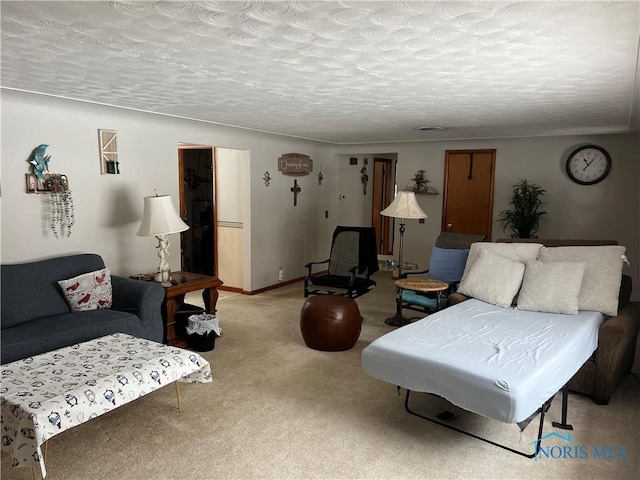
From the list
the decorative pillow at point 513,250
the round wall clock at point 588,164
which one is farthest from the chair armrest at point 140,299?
the round wall clock at point 588,164

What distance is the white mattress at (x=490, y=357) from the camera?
2271 millimetres

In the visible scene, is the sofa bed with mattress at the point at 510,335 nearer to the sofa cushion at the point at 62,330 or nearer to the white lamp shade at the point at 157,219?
the sofa cushion at the point at 62,330

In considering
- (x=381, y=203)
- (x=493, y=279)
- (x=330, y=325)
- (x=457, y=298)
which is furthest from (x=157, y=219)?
(x=381, y=203)

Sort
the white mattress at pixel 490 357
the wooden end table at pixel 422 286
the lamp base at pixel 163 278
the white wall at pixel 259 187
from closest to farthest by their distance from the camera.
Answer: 1. the white mattress at pixel 490 357
2. the white wall at pixel 259 187
3. the lamp base at pixel 163 278
4. the wooden end table at pixel 422 286

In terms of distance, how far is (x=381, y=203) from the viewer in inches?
352

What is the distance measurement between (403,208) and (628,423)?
2.81m

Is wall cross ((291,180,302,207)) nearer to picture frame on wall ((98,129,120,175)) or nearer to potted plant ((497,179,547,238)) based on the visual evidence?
picture frame on wall ((98,129,120,175))

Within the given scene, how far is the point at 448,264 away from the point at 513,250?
3.55 ft

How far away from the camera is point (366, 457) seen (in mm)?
2498

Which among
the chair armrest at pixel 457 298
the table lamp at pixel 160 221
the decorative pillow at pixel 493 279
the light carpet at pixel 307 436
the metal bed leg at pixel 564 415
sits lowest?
the light carpet at pixel 307 436

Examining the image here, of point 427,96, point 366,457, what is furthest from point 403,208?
point 366,457

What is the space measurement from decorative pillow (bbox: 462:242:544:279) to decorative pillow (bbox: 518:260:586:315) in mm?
242

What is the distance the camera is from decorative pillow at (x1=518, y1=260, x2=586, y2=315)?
3.33 meters
